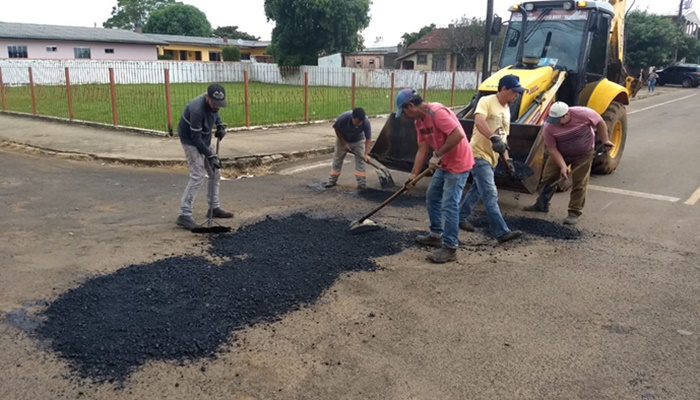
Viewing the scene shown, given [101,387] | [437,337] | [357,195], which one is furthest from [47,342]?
[357,195]

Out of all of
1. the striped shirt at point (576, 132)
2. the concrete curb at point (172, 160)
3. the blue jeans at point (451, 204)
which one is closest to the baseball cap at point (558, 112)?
the striped shirt at point (576, 132)

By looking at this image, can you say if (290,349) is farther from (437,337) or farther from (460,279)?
(460,279)

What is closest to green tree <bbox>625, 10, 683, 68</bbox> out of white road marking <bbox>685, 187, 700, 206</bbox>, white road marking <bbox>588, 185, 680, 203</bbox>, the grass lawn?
the grass lawn

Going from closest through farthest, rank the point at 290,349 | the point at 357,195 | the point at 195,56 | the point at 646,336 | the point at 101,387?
1. the point at 101,387
2. the point at 290,349
3. the point at 646,336
4. the point at 357,195
5. the point at 195,56

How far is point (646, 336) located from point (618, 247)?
209cm

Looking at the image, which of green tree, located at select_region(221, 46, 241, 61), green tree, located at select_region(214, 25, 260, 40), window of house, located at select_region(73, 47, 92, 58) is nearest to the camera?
window of house, located at select_region(73, 47, 92, 58)

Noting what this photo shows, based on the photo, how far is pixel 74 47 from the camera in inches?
1544

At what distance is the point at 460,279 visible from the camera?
4836mm

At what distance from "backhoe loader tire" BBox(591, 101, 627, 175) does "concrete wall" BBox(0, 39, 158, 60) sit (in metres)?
38.2

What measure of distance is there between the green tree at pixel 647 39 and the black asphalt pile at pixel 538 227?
3291cm

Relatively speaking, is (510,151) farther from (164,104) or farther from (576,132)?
(164,104)

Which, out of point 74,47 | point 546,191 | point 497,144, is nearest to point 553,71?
point 546,191

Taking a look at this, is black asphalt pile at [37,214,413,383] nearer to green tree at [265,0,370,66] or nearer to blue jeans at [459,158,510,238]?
blue jeans at [459,158,510,238]

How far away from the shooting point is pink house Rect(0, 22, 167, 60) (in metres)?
35.9
